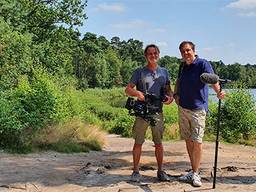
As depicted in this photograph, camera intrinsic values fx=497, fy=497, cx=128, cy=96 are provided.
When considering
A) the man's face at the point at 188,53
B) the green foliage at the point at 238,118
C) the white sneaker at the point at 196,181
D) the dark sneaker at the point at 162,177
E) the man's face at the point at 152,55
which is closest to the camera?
the white sneaker at the point at 196,181

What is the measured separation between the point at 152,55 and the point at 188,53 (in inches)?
20.0

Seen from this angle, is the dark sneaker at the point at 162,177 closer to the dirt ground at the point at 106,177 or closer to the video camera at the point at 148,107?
the dirt ground at the point at 106,177

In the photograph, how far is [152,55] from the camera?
22.8 feet

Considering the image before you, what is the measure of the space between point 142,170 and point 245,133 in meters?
12.8

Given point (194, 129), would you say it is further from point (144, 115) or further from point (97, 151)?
point (97, 151)

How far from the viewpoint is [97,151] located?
13938mm

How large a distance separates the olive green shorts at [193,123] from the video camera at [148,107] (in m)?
0.38

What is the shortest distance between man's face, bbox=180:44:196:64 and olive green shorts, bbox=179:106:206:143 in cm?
70

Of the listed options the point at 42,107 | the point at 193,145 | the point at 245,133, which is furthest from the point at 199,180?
the point at 245,133

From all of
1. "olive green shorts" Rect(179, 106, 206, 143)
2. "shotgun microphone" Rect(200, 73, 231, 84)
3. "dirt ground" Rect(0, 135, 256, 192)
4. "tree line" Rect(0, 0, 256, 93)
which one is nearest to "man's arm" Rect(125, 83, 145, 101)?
"olive green shorts" Rect(179, 106, 206, 143)

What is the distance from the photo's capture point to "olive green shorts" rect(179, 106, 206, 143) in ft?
22.2

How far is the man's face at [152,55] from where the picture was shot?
6.95m

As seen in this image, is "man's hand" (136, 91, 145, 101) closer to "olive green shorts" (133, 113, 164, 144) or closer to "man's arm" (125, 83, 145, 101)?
"man's arm" (125, 83, 145, 101)

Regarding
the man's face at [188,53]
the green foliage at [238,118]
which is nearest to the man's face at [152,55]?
the man's face at [188,53]
